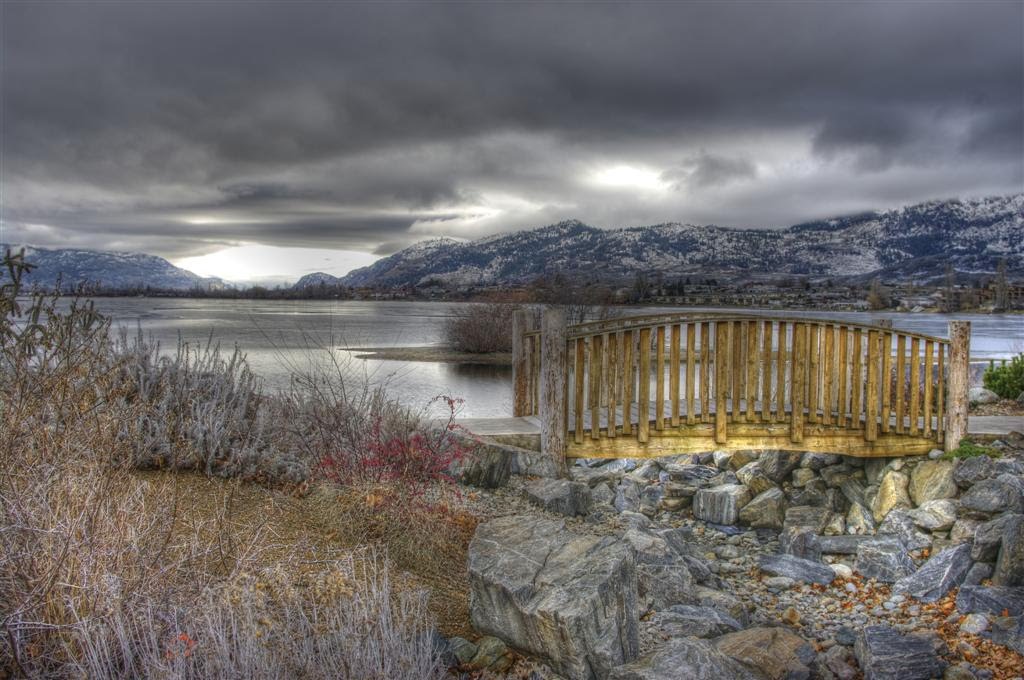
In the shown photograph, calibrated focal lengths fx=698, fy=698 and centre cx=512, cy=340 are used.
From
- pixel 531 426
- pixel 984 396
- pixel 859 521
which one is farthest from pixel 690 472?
pixel 984 396

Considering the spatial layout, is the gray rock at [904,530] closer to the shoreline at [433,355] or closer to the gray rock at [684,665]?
the gray rock at [684,665]

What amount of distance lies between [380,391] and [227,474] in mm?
2280

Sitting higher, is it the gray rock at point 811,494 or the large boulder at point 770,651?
the large boulder at point 770,651

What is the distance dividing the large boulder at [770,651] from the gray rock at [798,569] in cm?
184

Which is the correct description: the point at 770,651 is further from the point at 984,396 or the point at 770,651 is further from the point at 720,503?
the point at 984,396

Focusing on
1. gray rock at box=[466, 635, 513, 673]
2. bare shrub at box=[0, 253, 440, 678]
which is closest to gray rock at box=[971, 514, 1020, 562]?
gray rock at box=[466, 635, 513, 673]

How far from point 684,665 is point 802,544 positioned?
4.33m

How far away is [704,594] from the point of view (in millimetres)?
5879

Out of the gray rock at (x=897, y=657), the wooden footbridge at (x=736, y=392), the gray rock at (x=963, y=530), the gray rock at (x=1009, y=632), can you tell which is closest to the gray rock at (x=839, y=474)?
the wooden footbridge at (x=736, y=392)

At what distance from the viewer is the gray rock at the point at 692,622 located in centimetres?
490

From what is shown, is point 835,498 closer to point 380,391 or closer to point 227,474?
point 380,391

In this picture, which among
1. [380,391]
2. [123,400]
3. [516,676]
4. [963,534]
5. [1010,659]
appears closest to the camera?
[516,676]

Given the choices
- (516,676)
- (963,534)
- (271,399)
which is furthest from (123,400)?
(963,534)

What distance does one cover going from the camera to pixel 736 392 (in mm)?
8508
